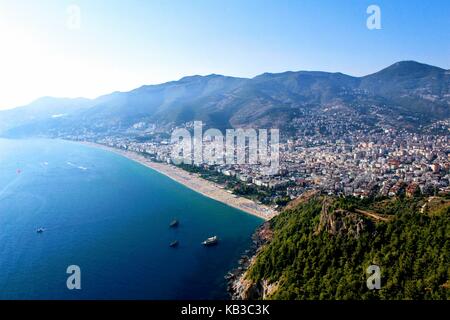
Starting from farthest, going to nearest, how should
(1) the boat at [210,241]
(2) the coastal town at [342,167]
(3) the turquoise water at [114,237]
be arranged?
1. (2) the coastal town at [342,167]
2. (1) the boat at [210,241]
3. (3) the turquoise water at [114,237]

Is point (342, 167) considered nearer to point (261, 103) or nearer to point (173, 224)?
point (173, 224)

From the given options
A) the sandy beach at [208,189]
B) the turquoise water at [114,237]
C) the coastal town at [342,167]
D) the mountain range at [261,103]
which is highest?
the mountain range at [261,103]

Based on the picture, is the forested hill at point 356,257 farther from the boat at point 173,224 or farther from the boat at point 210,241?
the boat at point 173,224

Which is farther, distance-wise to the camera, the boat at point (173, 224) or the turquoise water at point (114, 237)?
the boat at point (173, 224)

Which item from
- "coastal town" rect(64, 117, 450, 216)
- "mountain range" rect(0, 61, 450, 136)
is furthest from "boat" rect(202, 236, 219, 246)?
"mountain range" rect(0, 61, 450, 136)

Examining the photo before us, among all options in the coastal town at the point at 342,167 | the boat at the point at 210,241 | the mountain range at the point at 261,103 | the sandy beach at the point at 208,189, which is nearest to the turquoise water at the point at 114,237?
the boat at the point at 210,241
